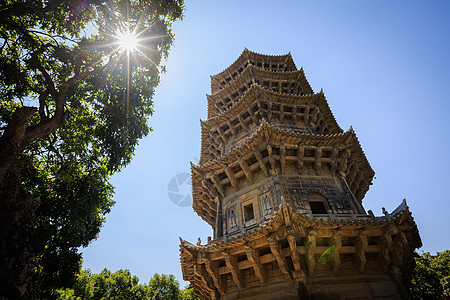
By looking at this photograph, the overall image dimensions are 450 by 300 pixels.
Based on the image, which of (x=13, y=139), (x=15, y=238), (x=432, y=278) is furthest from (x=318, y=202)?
(x=432, y=278)

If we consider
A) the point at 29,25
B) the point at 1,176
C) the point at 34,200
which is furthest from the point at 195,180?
the point at 29,25

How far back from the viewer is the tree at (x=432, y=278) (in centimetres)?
2602

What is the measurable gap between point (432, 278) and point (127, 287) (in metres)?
38.3

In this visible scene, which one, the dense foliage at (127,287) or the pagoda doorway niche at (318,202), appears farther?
the dense foliage at (127,287)

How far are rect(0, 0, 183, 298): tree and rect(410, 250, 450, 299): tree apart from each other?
33.3 m

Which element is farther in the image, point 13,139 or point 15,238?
point 13,139

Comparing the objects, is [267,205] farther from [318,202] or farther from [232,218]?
[318,202]

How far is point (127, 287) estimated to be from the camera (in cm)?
3183

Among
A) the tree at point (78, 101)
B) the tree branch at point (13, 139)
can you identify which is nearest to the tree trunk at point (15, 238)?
the tree branch at point (13, 139)

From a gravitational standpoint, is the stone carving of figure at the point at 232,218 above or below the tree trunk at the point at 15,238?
above

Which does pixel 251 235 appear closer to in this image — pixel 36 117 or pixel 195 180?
pixel 195 180

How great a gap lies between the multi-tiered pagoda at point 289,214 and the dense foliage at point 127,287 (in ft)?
67.2

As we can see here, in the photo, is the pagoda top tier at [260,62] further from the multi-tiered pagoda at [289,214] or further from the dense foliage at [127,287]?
the dense foliage at [127,287]

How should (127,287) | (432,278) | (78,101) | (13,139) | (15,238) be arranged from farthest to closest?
(127,287) < (432,278) < (78,101) < (13,139) < (15,238)
